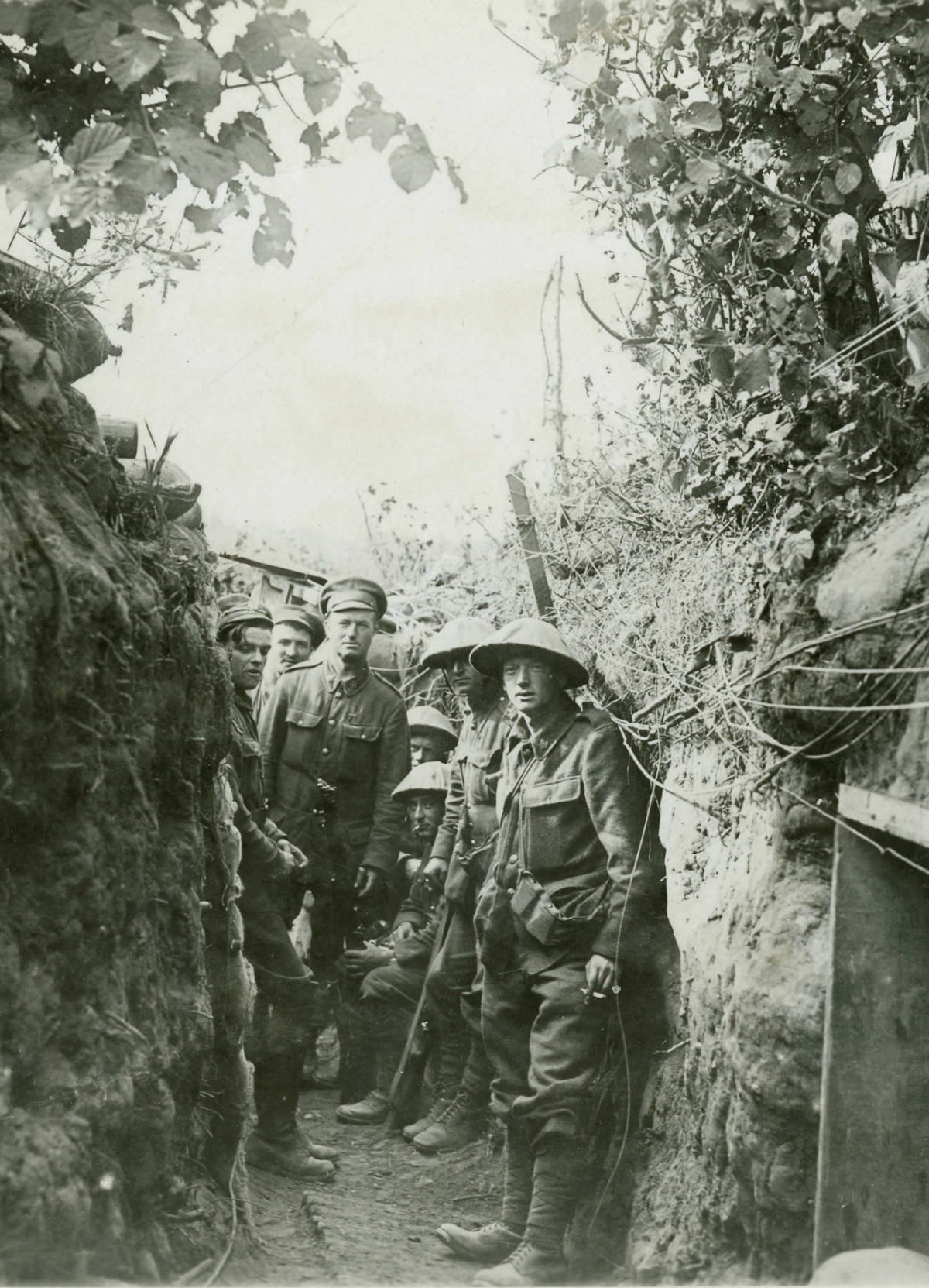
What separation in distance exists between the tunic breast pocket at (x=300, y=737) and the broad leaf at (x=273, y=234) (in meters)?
4.09

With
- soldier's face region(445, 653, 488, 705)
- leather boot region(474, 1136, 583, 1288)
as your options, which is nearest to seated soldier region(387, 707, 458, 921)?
soldier's face region(445, 653, 488, 705)

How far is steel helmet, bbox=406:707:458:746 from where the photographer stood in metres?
8.48

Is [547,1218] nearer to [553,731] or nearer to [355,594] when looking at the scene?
[553,731]

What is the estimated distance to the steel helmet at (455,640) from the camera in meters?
7.15

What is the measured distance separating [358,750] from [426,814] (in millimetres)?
620

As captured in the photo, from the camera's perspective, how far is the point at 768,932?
4.21 meters

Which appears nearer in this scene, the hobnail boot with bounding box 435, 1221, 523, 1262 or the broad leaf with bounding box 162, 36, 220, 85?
the broad leaf with bounding box 162, 36, 220, 85

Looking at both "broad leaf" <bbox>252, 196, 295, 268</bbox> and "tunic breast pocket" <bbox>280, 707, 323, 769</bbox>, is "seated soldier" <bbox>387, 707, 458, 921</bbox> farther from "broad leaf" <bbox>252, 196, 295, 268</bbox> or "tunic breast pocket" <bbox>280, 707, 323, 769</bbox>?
"broad leaf" <bbox>252, 196, 295, 268</bbox>

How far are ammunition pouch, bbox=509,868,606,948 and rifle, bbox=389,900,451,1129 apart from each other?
1.29m

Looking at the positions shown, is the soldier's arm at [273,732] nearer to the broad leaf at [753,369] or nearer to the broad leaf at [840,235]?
the broad leaf at [753,369]

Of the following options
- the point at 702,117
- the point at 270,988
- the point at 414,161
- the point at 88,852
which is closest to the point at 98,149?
the point at 414,161

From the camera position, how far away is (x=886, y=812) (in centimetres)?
359

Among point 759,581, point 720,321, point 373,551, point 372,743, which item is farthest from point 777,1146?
point 373,551

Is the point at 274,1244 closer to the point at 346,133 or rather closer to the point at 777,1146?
the point at 777,1146
